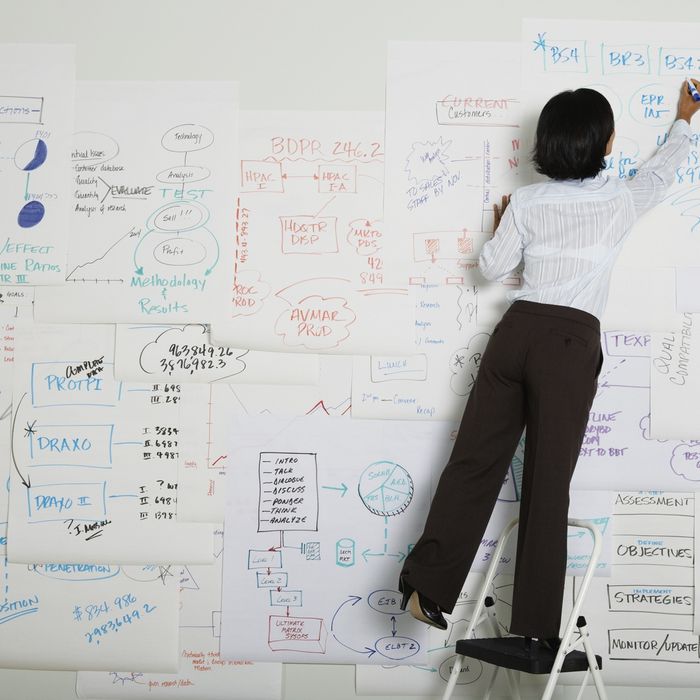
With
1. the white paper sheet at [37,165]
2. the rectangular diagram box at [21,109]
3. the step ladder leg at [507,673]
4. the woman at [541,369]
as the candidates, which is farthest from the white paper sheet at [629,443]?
the rectangular diagram box at [21,109]

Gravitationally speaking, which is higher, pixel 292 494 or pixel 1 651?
pixel 292 494

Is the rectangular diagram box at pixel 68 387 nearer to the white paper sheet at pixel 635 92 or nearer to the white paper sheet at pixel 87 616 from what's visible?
the white paper sheet at pixel 87 616

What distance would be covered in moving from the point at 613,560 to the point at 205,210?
5.09 ft

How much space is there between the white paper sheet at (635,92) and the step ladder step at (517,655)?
3.02 feet

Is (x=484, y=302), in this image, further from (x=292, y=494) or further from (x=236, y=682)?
(x=236, y=682)

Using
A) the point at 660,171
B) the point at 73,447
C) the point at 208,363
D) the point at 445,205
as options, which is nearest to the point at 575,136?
the point at 660,171

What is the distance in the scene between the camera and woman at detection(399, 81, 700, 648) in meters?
1.78

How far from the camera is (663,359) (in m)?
2.19

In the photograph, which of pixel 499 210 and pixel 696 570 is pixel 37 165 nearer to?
pixel 499 210

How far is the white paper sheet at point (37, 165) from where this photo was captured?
88.4 inches

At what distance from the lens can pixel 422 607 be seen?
6.04ft

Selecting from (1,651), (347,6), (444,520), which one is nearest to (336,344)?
(444,520)

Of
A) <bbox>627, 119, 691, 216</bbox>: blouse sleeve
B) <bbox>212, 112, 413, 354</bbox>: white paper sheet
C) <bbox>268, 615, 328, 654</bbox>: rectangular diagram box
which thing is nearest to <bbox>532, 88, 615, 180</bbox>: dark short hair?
<bbox>627, 119, 691, 216</bbox>: blouse sleeve

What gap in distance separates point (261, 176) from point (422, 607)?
50.1 inches
